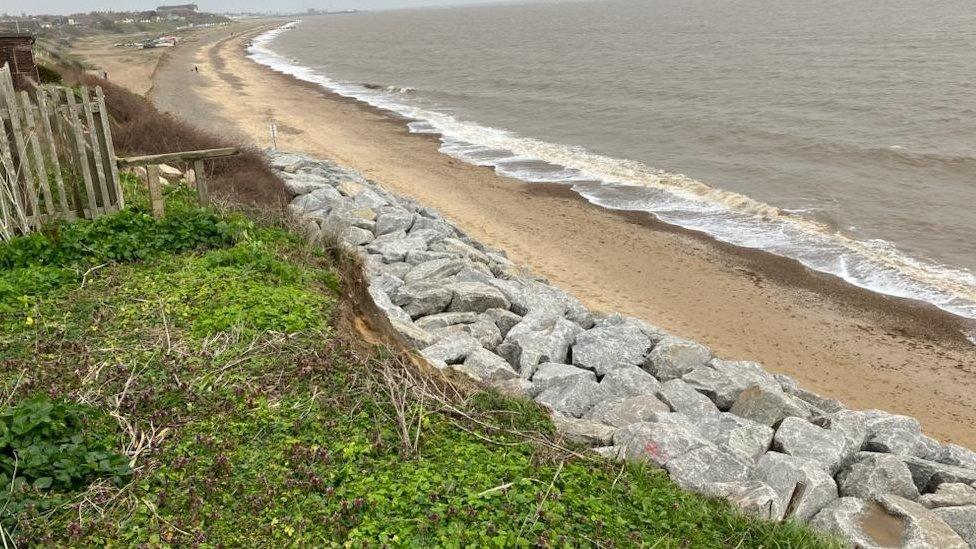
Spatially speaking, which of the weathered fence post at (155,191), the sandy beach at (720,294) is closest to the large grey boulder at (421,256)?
the sandy beach at (720,294)

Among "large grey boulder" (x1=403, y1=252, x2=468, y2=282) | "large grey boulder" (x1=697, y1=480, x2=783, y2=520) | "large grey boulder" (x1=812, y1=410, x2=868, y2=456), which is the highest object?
"large grey boulder" (x1=697, y1=480, x2=783, y2=520)

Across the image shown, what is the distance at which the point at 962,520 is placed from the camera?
5656mm

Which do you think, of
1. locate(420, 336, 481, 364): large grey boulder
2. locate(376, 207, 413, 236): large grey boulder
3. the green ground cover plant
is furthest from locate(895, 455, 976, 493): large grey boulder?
locate(376, 207, 413, 236): large grey boulder

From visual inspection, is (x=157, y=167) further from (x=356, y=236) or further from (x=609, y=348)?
(x=609, y=348)

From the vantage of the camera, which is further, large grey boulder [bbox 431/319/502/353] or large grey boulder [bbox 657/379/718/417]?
large grey boulder [bbox 431/319/502/353]

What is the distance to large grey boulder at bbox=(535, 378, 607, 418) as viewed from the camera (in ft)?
23.1

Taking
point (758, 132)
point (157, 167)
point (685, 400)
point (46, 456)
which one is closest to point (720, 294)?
point (685, 400)

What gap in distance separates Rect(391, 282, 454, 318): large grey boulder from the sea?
9.35 metres

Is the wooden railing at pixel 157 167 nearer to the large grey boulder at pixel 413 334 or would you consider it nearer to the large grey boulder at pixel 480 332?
the large grey boulder at pixel 413 334

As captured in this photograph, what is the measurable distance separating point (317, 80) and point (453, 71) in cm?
948

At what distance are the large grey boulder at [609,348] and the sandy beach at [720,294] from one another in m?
3.37

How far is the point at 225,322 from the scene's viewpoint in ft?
20.9

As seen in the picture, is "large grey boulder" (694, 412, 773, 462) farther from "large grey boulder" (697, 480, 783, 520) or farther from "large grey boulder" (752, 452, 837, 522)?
"large grey boulder" (697, 480, 783, 520)

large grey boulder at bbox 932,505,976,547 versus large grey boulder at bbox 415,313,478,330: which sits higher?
large grey boulder at bbox 415,313,478,330
